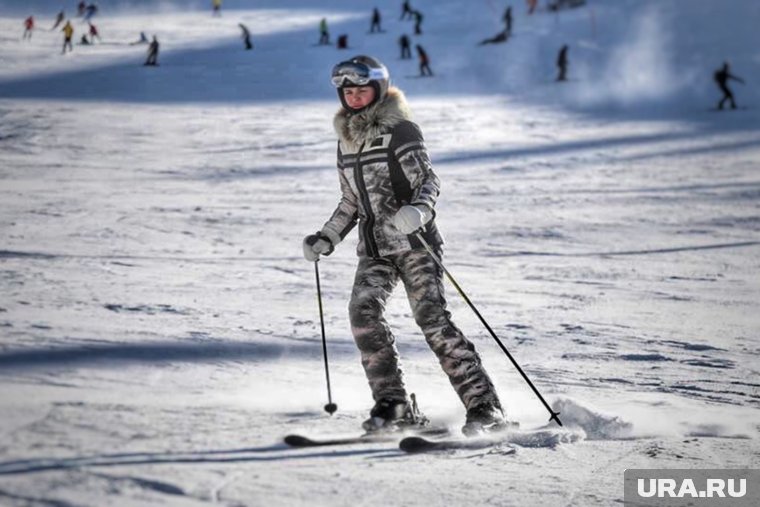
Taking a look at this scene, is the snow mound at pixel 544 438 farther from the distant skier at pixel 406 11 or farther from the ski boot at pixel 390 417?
the distant skier at pixel 406 11

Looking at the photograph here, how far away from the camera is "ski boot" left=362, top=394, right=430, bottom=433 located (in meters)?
4.16

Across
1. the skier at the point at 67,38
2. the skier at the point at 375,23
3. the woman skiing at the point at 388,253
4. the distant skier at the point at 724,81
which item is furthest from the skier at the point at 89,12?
the woman skiing at the point at 388,253

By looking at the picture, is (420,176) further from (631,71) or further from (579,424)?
(631,71)

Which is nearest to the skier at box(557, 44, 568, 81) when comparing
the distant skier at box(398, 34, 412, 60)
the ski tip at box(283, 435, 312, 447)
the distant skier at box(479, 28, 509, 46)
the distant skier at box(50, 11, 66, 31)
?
the distant skier at box(398, 34, 412, 60)

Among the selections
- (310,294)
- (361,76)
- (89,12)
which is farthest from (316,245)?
(89,12)

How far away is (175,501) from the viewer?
2990 millimetres

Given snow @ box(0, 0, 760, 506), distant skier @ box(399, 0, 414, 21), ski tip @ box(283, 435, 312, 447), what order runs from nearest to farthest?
snow @ box(0, 0, 760, 506), ski tip @ box(283, 435, 312, 447), distant skier @ box(399, 0, 414, 21)

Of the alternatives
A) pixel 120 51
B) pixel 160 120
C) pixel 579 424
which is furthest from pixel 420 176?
pixel 120 51

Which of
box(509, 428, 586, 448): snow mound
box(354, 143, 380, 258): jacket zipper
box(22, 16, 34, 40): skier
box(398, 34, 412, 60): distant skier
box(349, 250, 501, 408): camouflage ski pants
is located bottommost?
box(509, 428, 586, 448): snow mound

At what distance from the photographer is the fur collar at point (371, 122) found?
4223 mm

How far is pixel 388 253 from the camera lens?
13.9 feet

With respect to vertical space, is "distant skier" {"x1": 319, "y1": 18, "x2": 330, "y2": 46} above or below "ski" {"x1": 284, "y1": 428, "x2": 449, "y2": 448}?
above

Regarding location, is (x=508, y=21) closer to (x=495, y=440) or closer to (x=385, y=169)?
(x=385, y=169)

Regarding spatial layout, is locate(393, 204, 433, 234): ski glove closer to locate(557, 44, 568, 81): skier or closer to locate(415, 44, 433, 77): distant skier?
locate(415, 44, 433, 77): distant skier
